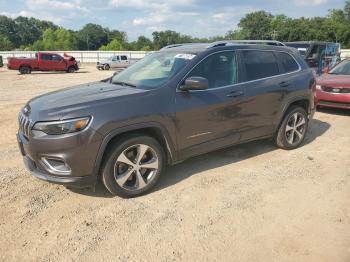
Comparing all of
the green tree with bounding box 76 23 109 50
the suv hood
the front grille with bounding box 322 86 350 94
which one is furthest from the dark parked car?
the green tree with bounding box 76 23 109 50

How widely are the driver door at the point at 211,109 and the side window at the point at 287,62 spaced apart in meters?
1.15

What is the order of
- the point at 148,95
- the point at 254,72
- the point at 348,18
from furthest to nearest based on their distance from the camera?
the point at 348,18 → the point at 254,72 → the point at 148,95

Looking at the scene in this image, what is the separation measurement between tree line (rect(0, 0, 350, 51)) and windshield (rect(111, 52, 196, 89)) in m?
78.9

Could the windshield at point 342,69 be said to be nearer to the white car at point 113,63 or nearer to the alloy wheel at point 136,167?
the alloy wheel at point 136,167

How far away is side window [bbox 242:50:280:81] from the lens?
5.10 meters

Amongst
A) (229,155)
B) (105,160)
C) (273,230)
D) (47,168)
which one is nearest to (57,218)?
(47,168)

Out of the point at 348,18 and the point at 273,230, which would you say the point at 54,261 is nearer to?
the point at 273,230

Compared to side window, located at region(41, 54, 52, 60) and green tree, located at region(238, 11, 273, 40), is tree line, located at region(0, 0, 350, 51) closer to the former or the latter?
green tree, located at region(238, 11, 273, 40)

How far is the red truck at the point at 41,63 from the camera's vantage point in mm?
26469

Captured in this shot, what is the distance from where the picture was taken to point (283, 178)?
15.7 feet

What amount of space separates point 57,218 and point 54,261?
75 centimetres

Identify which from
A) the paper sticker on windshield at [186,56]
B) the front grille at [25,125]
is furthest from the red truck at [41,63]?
the paper sticker on windshield at [186,56]

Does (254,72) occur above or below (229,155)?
above

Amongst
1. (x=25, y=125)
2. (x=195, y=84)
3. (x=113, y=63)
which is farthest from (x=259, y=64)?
(x=113, y=63)
